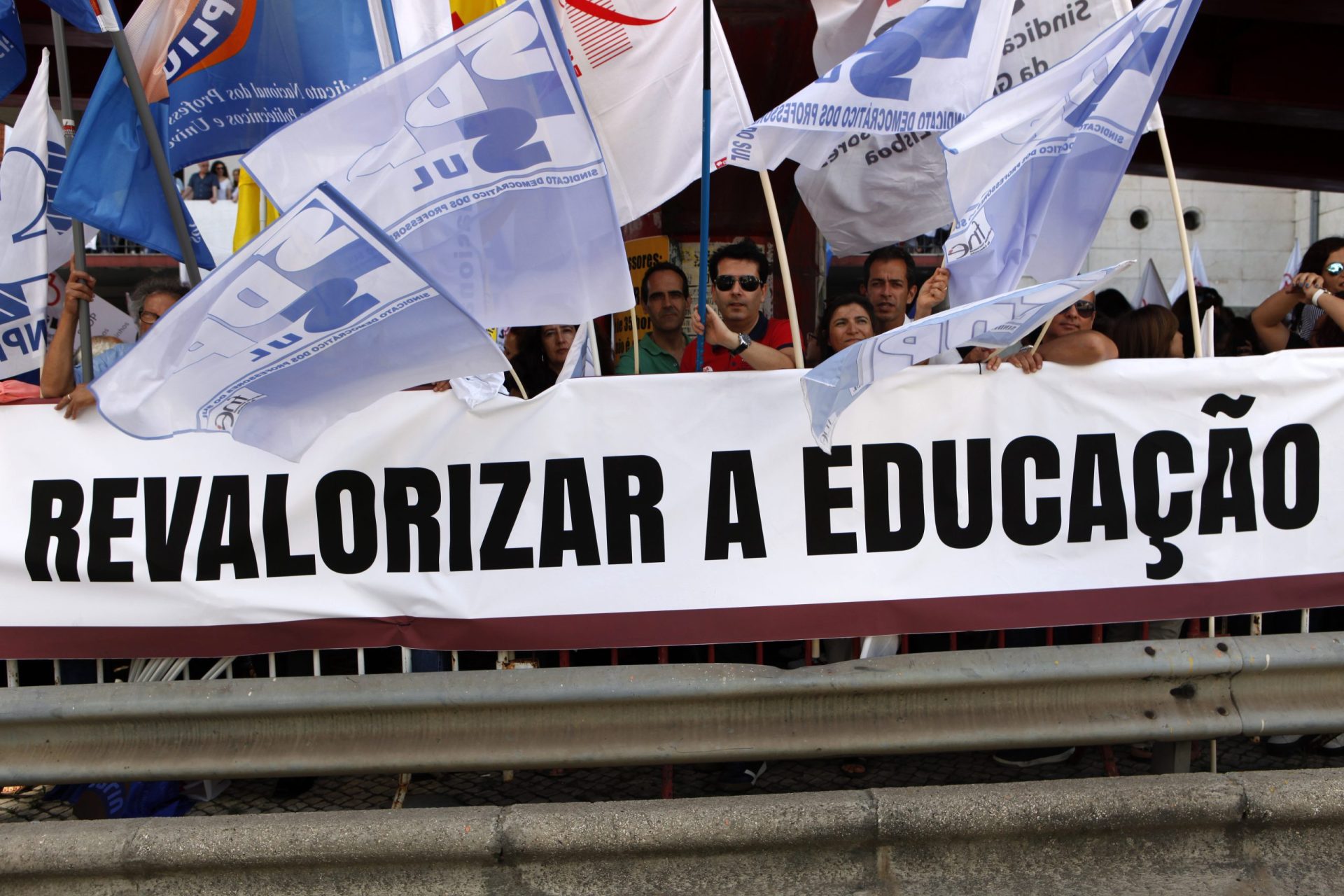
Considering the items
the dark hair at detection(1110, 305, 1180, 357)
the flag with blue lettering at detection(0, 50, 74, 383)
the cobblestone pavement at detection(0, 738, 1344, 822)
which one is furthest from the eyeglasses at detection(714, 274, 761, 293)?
the flag with blue lettering at detection(0, 50, 74, 383)

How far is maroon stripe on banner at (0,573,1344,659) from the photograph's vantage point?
11.8ft

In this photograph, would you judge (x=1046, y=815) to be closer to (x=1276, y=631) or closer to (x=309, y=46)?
(x=1276, y=631)

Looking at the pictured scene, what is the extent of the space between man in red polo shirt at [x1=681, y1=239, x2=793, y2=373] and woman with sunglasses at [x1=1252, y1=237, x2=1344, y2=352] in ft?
7.22

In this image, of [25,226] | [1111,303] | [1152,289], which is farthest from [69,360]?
[1152,289]

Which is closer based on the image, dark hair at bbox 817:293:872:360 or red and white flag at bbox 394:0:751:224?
red and white flag at bbox 394:0:751:224

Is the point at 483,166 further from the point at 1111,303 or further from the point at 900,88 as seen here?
the point at 1111,303

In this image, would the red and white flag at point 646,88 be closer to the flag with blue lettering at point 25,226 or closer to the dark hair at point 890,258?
the dark hair at point 890,258

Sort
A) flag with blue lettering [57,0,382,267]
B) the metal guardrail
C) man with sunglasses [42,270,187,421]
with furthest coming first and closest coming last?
flag with blue lettering [57,0,382,267]
man with sunglasses [42,270,187,421]
the metal guardrail

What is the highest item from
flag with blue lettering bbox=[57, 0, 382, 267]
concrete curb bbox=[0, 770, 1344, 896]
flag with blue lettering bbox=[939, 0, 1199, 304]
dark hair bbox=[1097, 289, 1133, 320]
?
flag with blue lettering bbox=[57, 0, 382, 267]

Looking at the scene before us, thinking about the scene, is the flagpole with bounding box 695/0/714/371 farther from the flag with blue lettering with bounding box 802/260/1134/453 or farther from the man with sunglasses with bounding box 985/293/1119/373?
the man with sunglasses with bounding box 985/293/1119/373

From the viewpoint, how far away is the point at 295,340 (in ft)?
10.0

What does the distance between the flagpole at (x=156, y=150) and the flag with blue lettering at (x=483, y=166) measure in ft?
2.55

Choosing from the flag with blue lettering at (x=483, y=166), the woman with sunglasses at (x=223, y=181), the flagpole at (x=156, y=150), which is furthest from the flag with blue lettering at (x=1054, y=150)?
the woman with sunglasses at (x=223, y=181)

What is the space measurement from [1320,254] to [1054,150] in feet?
6.02
